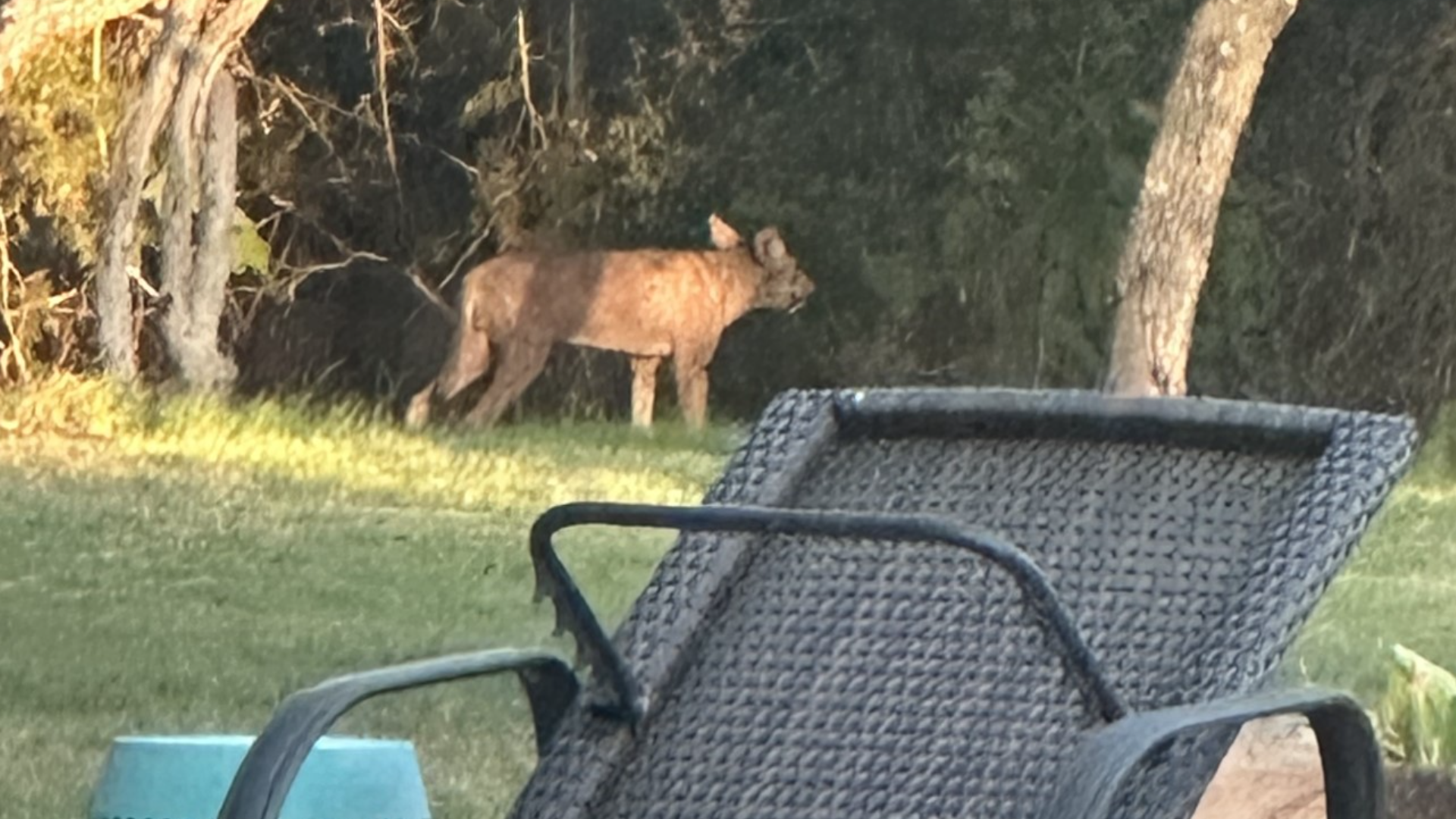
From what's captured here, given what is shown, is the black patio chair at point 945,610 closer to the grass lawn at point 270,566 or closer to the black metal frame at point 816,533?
the black metal frame at point 816,533

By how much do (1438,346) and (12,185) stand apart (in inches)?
55.8

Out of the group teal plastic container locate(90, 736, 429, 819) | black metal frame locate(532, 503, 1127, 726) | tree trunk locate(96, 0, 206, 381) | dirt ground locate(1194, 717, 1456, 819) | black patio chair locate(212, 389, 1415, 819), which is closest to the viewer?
black metal frame locate(532, 503, 1127, 726)

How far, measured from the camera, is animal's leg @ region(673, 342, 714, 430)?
7.49 ft

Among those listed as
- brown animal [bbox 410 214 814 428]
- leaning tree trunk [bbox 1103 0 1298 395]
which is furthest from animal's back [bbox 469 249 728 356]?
leaning tree trunk [bbox 1103 0 1298 395]

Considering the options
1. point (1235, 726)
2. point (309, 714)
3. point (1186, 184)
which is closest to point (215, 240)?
point (1186, 184)

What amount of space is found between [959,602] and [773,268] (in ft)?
3.92

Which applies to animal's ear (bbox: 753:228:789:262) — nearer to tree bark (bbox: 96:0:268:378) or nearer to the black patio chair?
tree bark (bbox: 96:0:268:378)

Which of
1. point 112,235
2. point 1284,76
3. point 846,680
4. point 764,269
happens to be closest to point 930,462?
point 846,680

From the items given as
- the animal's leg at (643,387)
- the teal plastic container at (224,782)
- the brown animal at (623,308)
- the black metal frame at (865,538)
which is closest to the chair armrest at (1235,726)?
the black metal frame at (865,538)

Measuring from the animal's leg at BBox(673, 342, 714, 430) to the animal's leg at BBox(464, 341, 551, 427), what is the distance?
0.47 ft

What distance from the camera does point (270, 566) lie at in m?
2.19

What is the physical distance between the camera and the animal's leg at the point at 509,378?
2.29 m

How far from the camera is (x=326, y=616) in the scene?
2.18m

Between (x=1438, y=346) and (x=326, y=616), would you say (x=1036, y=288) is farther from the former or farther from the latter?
(x=326, y=616)
